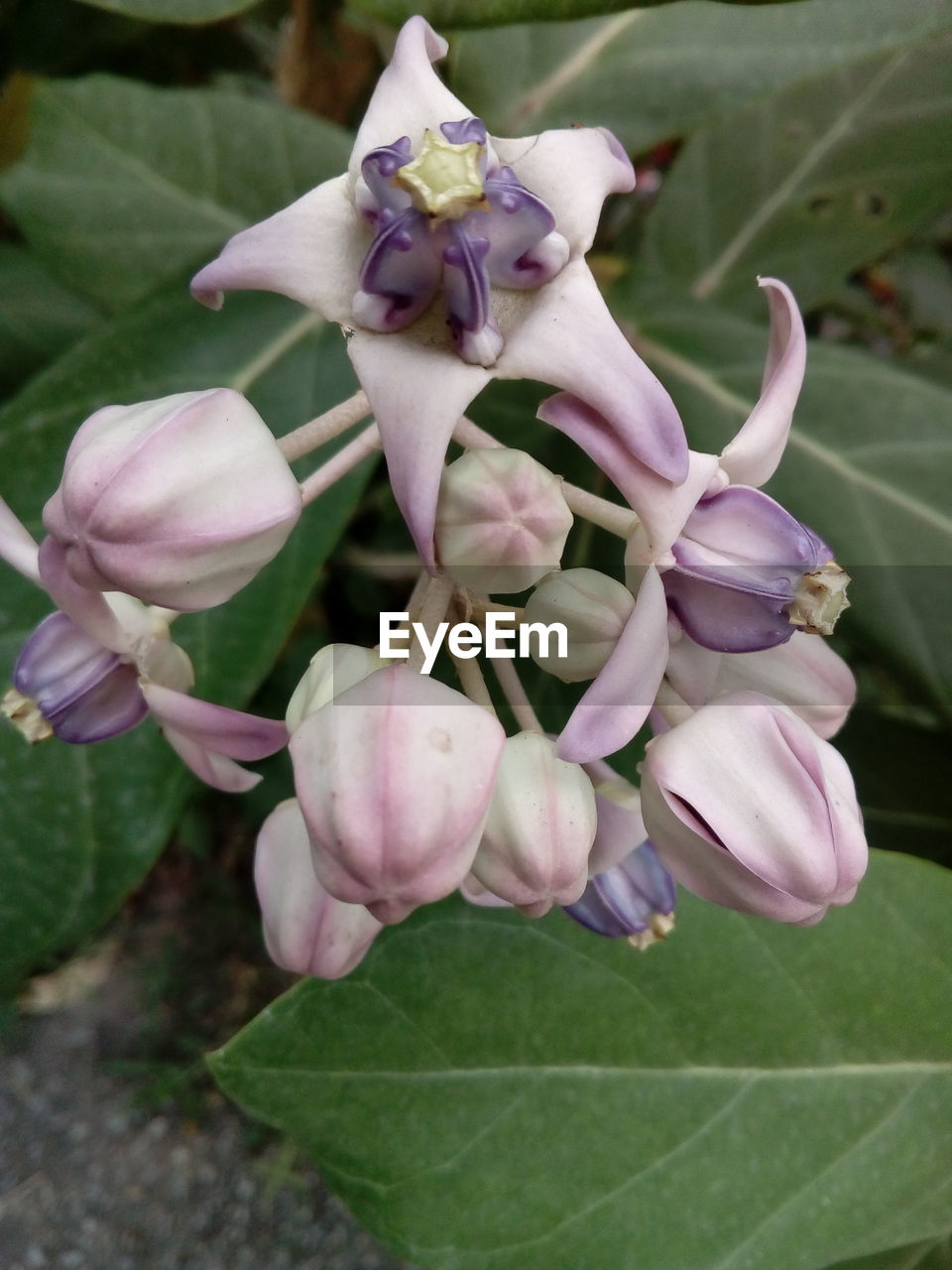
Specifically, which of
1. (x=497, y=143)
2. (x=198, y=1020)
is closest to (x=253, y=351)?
(x=497, y=143)

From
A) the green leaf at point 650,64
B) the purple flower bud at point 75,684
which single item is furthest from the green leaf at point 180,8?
the purple flower bud at point 75,684

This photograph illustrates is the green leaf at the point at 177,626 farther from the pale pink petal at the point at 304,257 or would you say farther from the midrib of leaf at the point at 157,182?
the pale pink petal at the point at 304,257

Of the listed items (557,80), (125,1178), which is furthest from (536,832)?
(125,1178)

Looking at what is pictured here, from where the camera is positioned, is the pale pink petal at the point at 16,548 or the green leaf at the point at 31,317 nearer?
the pale pink petal at the point at 16,548

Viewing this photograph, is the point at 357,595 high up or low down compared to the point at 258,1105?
down

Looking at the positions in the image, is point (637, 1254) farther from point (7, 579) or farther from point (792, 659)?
point (7, 579)

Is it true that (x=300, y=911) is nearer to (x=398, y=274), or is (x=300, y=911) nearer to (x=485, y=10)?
(x=398, y=274)

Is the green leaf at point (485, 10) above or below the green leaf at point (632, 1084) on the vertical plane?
above
